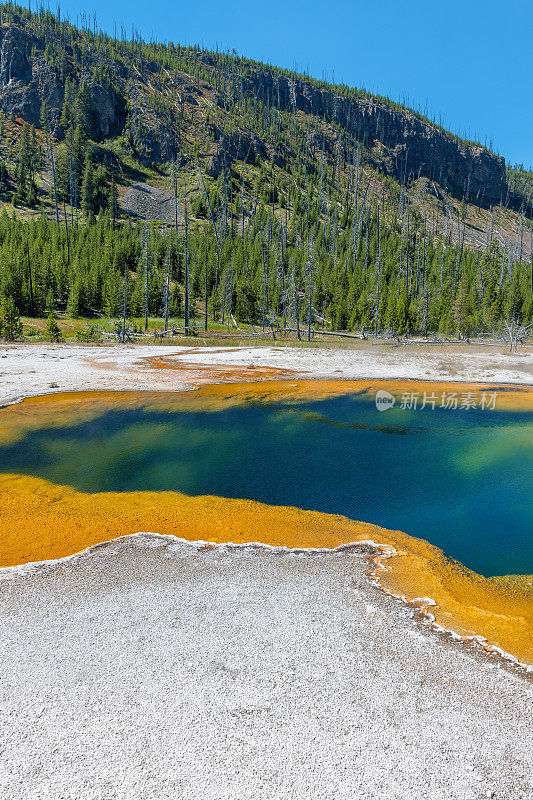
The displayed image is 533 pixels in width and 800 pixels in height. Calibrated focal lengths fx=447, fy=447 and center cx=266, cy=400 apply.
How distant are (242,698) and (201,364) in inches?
1337

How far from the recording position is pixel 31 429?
66.4ft

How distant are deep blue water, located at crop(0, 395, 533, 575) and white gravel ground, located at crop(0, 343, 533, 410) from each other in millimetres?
7773

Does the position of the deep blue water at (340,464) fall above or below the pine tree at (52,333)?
below

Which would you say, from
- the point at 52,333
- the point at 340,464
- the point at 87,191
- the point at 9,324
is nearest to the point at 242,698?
the point at 340,464

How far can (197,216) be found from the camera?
121812 mm

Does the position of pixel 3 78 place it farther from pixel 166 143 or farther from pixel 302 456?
pixel 302 456

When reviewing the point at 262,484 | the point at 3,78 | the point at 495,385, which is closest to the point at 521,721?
the point at 262,484

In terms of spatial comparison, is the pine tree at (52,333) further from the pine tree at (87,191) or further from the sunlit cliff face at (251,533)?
the pine tree at (87,191)

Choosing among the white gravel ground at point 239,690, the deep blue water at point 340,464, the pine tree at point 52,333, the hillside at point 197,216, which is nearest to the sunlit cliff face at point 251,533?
the deep blue water at point 340,464

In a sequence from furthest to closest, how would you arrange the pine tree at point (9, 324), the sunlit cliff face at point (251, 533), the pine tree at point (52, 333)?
the pine tree at point (52, 333)
the pine tree at point (9, 324)
the sunlit cliff face at point (251, 533)

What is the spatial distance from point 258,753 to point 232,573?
3918 mm

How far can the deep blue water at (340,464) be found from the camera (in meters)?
12.7

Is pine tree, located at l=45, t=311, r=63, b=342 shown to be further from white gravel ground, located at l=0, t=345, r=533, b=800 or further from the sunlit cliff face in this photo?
white gravel ground, located at l=0, t=345, r=533, b=800

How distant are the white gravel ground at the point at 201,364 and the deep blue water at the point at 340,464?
7773 mm
